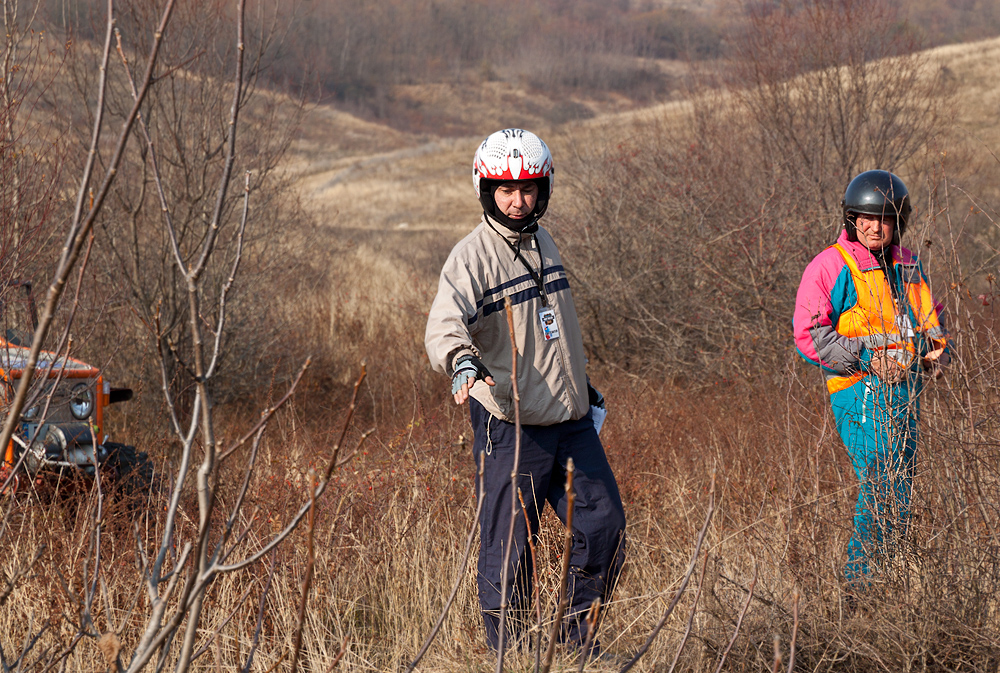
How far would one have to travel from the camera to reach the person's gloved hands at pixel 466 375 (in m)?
2.58

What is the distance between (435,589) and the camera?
3.64 metres

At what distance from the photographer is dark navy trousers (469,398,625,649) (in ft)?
10.2

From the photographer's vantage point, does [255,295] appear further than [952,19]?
No

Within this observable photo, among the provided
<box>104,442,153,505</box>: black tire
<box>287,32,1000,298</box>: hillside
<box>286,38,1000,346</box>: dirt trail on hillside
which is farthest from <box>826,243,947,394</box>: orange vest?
<box>287,32,1000,298</box>: hillside

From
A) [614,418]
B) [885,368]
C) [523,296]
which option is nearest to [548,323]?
[523,296]

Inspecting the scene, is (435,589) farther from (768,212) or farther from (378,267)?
(378,267)

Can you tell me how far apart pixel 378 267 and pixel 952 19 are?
55468 mm

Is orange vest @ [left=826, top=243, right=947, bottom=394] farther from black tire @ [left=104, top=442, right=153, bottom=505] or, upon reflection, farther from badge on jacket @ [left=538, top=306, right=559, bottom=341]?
black tire @ [left=104, top=442, right=153, bottom=505]

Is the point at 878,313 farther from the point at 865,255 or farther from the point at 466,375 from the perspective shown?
the point at 466,375

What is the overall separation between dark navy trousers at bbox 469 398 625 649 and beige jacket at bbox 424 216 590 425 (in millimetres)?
96

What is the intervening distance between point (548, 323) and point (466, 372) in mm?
612

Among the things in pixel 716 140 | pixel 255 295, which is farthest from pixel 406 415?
pixel 716 140

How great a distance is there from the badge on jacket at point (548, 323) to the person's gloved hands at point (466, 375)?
19.3 inches

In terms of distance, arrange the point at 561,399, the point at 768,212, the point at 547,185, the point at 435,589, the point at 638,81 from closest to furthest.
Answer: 1. the point at 561,399
2. the point at 547,185
3. the point at 435,589
4. the point at 768,212
5. the point at 638,81
